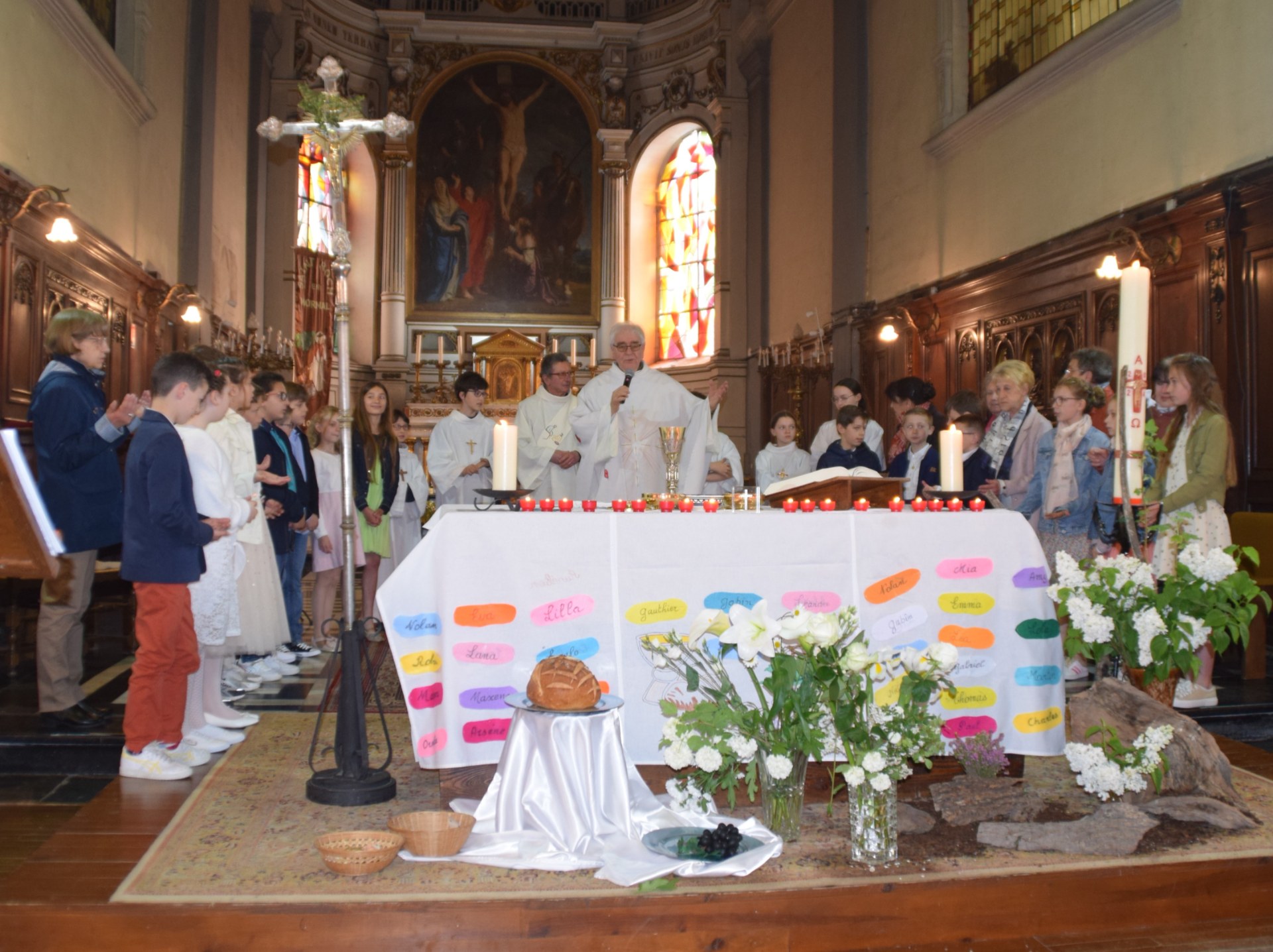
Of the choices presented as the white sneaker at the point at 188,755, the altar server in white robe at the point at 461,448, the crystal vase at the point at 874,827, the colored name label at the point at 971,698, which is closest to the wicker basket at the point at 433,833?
the crystal vase at the point at 874,827

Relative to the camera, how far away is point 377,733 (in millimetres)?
4312

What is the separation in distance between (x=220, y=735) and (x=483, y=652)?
1526 millimetres

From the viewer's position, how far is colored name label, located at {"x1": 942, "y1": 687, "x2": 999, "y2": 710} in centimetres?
339

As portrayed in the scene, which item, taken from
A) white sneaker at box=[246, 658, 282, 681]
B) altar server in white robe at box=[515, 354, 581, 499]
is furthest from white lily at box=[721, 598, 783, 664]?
white sneaker at box=[246, 658, 282, 681]

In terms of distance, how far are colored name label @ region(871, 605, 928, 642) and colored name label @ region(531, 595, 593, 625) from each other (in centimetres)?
87

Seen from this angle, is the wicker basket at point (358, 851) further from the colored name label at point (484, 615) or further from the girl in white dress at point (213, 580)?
the girl in white dress at point (213, 580)

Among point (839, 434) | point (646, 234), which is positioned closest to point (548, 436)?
point (839, 434)

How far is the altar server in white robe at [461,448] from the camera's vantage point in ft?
23.8

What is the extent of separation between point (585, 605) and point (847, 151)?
29.4 feet

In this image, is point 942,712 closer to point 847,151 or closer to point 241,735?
point 241,735

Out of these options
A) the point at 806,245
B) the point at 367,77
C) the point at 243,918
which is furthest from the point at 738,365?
the point at 243,918

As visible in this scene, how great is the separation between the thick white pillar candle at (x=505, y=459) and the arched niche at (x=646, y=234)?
12697mm

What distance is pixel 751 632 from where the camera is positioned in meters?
2.65

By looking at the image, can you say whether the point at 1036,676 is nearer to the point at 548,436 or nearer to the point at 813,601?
the point at 813,601
